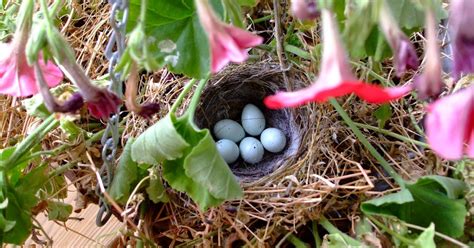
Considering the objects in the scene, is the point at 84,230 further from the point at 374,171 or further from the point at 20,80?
the point at 20,80

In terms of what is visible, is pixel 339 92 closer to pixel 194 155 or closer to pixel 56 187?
pixel 194 155

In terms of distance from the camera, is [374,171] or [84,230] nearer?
[374,171]

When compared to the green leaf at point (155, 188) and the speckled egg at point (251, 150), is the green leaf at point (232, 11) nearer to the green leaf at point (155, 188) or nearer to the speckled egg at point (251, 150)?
the green leaf at point (155, 188)

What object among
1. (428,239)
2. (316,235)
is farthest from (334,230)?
(428,239)

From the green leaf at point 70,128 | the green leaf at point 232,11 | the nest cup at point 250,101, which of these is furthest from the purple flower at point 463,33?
the nest cup at point 250,101

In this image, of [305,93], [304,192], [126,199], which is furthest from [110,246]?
[305,93]
